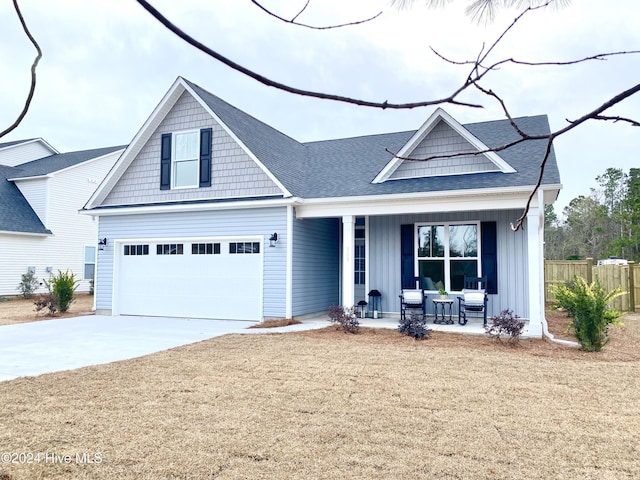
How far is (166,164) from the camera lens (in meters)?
13.2

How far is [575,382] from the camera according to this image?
6012 mm

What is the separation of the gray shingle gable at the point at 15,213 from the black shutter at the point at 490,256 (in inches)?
699

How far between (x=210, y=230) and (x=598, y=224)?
101ft

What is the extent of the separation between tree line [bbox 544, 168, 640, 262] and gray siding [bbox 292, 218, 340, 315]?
22.5 m

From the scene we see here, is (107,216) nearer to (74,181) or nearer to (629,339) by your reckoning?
(74,181)

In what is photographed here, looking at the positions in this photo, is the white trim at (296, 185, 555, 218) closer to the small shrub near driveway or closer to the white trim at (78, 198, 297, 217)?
the white trim at (78, 198, 297, 217)

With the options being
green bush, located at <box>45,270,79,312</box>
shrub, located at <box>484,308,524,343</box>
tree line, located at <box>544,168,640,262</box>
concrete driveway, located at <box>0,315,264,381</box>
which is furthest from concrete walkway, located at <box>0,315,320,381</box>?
tree line, located at <box>544,168,640,262</box>

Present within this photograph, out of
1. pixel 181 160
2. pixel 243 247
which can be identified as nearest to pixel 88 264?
pixel 181 160

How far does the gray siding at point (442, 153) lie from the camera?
11250 millimetres

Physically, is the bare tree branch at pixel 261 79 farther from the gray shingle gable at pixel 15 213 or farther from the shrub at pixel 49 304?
the gray shingle gable at pixel 15 213

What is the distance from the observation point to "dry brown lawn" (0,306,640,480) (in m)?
3.50

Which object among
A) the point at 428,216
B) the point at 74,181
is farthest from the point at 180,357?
the point at 74,181

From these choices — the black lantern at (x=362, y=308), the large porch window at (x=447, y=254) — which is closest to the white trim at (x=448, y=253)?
the large porch window at (x=447, y=254)

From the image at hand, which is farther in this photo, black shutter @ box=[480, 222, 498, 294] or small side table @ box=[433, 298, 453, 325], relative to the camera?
black shutter @ box=[480, 222, 498, 294]
